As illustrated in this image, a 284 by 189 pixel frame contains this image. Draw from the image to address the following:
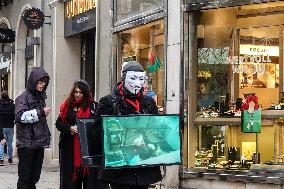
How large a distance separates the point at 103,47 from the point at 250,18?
4.49 meters

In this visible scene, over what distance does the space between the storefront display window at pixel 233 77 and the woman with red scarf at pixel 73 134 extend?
3276 millimetres

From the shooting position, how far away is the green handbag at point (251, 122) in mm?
10242

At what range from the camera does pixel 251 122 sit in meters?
10.3

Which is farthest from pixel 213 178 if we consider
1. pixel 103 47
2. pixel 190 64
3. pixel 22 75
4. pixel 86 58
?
pixel 22 75

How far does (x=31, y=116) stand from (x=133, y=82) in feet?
8.42

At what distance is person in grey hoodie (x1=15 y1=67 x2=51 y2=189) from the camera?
310 inches

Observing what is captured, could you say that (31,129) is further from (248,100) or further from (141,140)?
(248,100)

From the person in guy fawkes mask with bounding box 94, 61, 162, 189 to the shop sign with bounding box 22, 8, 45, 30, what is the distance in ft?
39.4

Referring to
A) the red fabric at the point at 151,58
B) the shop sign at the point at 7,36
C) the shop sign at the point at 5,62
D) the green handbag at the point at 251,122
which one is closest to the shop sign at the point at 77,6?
the red fabric at the point at 151,58

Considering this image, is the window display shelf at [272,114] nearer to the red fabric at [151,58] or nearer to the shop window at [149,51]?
the shop window at [149,51]

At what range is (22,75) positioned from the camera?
21.5 m

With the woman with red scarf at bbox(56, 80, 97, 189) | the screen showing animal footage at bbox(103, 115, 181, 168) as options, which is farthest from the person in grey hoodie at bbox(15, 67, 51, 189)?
the screen showing animal footage at bbox(103, 115, 181, 168)

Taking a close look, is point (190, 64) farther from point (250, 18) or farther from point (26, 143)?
point (26, 143)

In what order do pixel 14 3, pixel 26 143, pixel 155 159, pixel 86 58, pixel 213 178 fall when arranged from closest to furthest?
1. pixel 155 159
2. pixel 26 143
3. pixel 213 178
4. pixel 86 58
5. pixel 14 3
